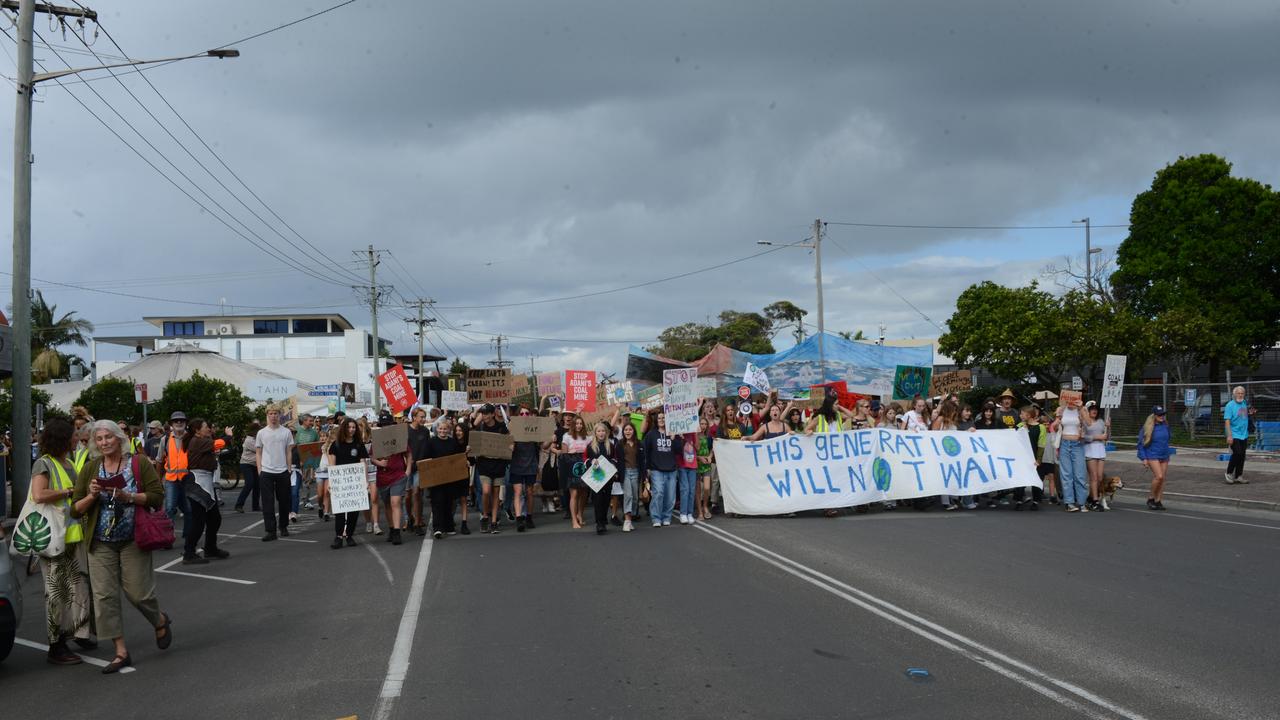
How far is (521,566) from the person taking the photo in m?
10.4

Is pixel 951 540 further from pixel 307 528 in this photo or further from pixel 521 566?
pixel 307 528

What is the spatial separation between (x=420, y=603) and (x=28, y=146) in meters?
9.54

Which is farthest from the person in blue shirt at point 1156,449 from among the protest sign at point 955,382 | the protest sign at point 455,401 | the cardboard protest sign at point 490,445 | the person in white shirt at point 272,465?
the protest sign at point 455,401

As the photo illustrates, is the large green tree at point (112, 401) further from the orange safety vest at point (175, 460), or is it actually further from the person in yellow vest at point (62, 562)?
the person in yellow vest at point (62, 562)

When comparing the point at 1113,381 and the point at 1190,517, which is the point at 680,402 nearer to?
the point at 1190,517

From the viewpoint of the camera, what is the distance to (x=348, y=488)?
13.2 meters

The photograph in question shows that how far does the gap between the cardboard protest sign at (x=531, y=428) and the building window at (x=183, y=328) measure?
77.2 meters

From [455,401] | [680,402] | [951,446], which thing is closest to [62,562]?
[680,402]

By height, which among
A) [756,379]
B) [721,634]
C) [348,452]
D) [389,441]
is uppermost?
[756,379]

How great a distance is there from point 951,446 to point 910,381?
11082 mm

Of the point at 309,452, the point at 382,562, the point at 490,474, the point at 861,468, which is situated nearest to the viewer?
the point at 382,562

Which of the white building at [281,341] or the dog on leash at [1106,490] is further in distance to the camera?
the white building at [281,341]

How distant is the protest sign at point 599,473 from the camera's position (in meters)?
13.5

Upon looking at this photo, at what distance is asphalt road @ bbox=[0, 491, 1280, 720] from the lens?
17.7ft
